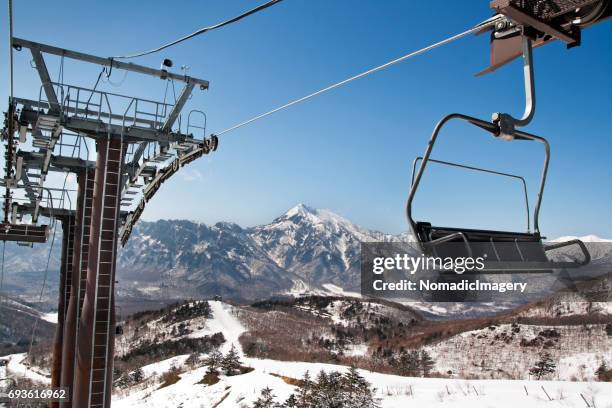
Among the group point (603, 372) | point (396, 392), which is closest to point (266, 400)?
point (396, 392)

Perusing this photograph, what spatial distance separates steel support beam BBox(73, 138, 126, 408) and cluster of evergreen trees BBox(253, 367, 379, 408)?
29.2 ft

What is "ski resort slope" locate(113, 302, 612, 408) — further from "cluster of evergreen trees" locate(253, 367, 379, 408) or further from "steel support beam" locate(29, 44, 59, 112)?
"steel support beam" locate(29, 44, 59, 112)

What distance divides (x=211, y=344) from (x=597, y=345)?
152 ft

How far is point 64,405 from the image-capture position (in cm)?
1493

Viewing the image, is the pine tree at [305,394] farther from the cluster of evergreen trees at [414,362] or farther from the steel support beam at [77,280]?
the cluster of evergreen trees at [414,362]

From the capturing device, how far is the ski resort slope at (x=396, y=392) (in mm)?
16859

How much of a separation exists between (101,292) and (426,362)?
3322 cm

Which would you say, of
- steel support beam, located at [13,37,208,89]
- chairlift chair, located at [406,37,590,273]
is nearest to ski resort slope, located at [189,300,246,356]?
steel support beam, located at [13,37,208,89]

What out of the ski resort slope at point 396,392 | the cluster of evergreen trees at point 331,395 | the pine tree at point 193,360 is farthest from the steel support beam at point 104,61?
the pine tree at point 193,360

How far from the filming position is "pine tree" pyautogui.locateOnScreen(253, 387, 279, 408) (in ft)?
69.5

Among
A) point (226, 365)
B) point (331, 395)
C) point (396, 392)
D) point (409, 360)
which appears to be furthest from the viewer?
point (409, 360)

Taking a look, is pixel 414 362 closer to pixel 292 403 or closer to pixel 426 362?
pixel 426 362

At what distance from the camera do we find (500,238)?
394 cm

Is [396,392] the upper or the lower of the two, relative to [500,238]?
lower
